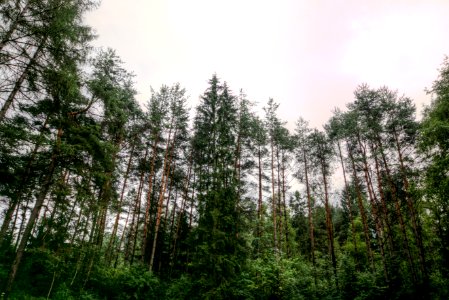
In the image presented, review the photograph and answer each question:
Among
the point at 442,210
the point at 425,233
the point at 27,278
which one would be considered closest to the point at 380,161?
the point at 442,210

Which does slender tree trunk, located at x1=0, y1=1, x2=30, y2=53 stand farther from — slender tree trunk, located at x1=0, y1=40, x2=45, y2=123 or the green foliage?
the green foliage

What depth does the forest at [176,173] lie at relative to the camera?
29.2 feet

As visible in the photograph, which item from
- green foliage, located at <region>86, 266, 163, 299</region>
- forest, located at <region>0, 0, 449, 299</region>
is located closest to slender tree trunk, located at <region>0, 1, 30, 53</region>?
forest, located at <region>0, 0, 449, 299</region>

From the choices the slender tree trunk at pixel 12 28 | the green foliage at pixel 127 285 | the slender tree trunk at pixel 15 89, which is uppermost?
the slender tree trunk at pixel 12 28

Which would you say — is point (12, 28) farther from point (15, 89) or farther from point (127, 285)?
point (127, 285)

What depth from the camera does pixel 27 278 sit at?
45.8 ft

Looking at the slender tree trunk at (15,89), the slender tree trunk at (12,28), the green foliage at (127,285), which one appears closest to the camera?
the slender tree trunk at (12,28)

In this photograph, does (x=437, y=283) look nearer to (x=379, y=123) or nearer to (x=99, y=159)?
(x=379, y=123)

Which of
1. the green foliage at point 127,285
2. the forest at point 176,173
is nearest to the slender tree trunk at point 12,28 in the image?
the forest at point 176,173

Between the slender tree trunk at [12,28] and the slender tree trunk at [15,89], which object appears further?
the slender tree trunk at [15,89]

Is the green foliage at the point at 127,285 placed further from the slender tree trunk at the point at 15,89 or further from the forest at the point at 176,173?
the slender tree trunk at the point at 15,89

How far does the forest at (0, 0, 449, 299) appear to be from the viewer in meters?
8.90

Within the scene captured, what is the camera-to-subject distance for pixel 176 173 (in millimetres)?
23422

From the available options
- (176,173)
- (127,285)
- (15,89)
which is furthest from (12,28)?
(176,173)
